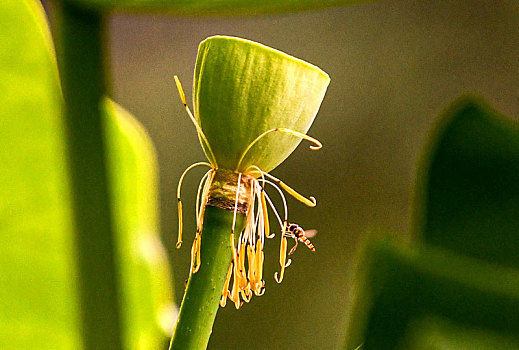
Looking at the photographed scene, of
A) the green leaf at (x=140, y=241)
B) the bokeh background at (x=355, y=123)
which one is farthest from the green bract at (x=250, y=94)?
the bokeh background at (x=355, y=123)

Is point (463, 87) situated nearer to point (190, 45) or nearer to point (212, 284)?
point (190, 45)

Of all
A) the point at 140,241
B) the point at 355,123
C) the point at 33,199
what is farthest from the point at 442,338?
the point at 355,123

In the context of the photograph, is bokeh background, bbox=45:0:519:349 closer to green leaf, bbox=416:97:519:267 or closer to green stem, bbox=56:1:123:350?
green leaf, bbox=416:97:519:267

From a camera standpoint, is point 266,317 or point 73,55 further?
point 266,317

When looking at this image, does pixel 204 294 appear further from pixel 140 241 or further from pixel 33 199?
pixel 140 241

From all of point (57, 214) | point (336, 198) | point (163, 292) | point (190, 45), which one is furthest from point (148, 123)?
point (57, 214)

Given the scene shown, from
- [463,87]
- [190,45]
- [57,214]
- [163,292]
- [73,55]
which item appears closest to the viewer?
[73,55]

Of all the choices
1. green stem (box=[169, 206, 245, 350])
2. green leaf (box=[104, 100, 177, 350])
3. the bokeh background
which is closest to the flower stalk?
green stem (box=[169, 206, 245, 350])
